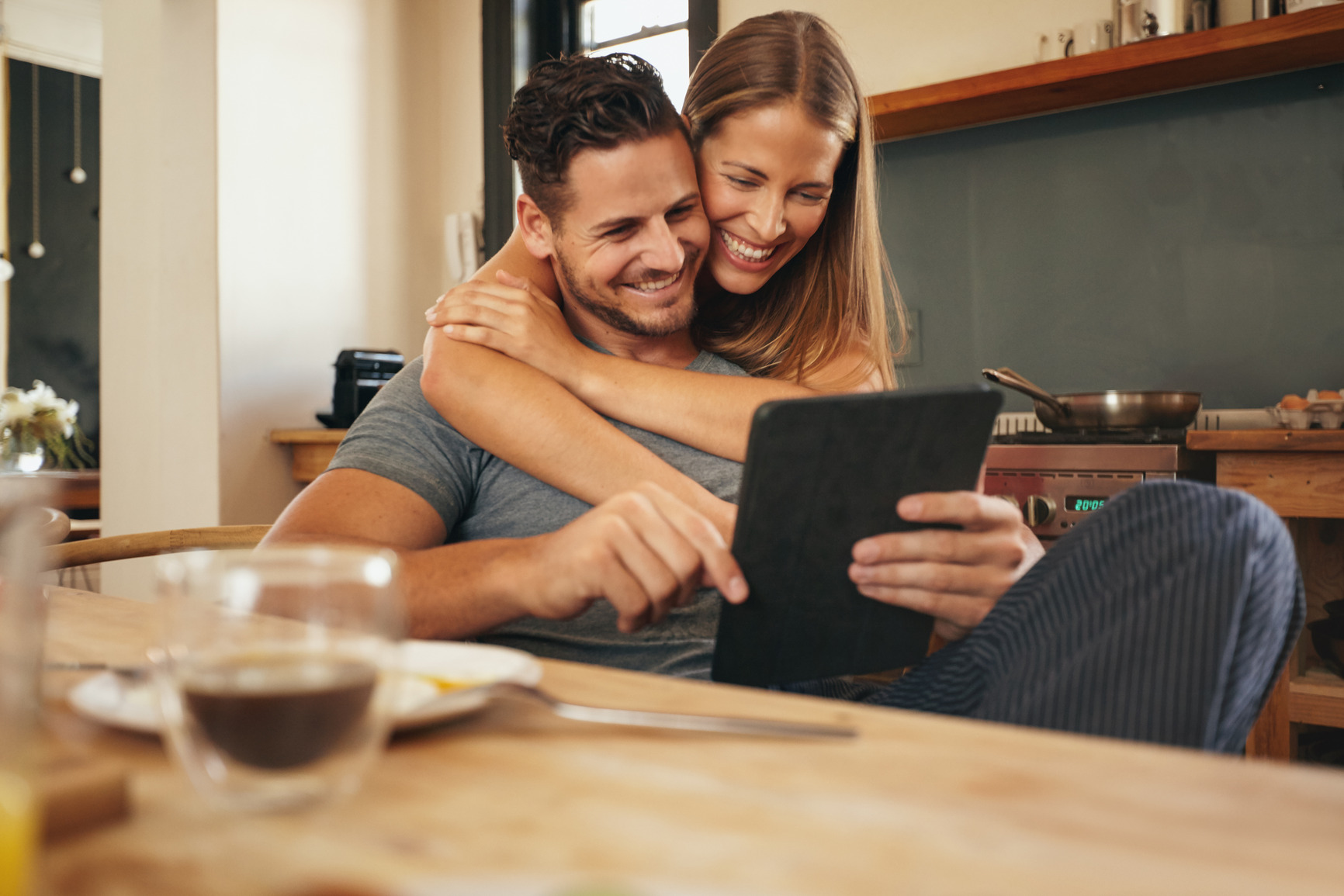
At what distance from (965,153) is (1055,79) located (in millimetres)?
441

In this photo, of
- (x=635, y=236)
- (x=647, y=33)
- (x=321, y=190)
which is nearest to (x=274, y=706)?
(x=635, y=236)

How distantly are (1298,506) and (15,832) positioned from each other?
224 cm

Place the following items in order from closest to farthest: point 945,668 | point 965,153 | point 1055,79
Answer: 1. point 945,668
2. point 1055,79
3. point 965,153

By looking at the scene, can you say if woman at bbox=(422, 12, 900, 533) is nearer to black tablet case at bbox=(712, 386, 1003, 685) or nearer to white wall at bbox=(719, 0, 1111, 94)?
black tablet case at bbox=(712, 386, 1003, 685)

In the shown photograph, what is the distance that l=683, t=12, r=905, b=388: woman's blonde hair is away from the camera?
5.02 feet

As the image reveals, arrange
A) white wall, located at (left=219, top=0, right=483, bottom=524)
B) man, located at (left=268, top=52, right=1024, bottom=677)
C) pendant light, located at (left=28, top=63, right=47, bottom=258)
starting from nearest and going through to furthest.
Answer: man, located at (left=268, top=52, right=1024, bottom=677)
white wall, located at (left=219, top=0, right=483, bottom=524)
pendant light, located at (left=28, top=63, right=47, bottom=258)

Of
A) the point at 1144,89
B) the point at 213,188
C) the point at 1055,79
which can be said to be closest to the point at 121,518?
the point at 213,188

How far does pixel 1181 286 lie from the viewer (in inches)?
105

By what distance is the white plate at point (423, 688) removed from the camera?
19.4 inches

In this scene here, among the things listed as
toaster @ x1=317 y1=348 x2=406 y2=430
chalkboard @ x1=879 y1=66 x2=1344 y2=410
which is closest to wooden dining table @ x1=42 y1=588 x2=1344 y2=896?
chalkboard @ x1=879 y1=66 x2=1344 y2=410

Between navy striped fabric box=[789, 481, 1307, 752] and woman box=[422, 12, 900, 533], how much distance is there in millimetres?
465

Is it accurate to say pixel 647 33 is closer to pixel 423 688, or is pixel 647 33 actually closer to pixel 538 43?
A: pixel 538 43

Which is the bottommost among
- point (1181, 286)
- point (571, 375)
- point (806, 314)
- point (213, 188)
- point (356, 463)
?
point (356, 463)

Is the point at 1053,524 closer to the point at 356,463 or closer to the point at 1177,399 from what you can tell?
the point at 1177,399
